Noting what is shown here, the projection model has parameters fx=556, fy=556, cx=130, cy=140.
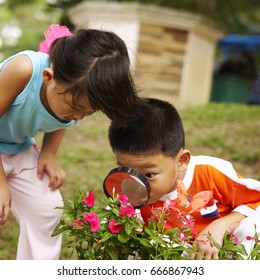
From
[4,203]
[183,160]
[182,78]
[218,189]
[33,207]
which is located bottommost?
[182,78]

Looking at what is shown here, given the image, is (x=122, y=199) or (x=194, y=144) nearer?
(x=122, y=199)

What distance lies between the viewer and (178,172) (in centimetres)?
244

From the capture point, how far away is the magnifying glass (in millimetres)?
1979

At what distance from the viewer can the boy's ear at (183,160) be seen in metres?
2.41

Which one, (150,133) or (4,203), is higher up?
(150,133)

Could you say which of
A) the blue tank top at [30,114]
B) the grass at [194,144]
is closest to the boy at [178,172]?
the blue tank top at [30,114]

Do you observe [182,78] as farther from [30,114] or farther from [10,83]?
[10,83]

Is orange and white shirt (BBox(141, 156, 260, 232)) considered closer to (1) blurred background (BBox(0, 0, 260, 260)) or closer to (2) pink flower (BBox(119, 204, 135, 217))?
(1) blurred background (BBox(0, 0, 260, 260))

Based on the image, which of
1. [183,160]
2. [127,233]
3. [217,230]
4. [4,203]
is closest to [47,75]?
[4,203]

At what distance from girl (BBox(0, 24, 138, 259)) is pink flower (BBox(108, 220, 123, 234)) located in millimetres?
537

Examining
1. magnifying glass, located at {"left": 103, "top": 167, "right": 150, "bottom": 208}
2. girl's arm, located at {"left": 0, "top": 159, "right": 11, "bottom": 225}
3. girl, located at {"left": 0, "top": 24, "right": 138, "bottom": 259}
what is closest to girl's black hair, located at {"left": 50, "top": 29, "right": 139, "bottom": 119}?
girl, located at {"left": 0, "top": 24, "right": 138, "bottom": 259}

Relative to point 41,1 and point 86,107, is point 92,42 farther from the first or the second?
point 41,1

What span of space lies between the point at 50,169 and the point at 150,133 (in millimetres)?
613

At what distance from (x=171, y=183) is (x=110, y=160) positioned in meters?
2.87
